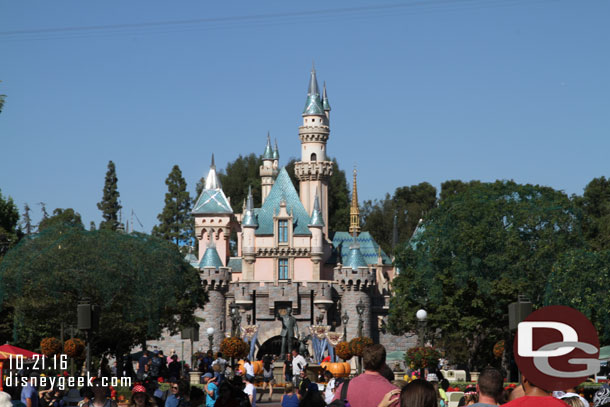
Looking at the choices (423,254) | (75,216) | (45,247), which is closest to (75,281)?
(45,247)

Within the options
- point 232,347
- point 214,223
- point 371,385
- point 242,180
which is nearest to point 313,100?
point 214,223

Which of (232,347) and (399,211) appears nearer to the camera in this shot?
(232,347)

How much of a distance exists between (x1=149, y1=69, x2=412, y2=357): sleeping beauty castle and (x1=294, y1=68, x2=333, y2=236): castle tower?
79mm

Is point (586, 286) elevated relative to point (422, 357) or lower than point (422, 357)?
elevated

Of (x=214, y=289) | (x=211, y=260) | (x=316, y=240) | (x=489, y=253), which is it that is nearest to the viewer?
(x=489, y=253)

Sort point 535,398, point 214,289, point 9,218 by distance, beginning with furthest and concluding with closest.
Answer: point 214,289 → point 9,218 → point 535,398

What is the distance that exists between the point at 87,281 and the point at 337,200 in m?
64.2

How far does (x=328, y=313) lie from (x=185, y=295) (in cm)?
2314

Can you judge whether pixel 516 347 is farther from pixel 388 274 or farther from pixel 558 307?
pixel 388 274

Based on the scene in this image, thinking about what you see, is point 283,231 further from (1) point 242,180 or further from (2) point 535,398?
(2) point 535,398

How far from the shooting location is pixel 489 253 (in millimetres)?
46844

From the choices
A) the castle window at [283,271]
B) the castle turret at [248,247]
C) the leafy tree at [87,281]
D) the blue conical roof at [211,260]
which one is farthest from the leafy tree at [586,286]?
the castle turret at [248,247]

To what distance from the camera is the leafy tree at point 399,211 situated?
354 ft

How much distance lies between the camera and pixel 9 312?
4775cm
